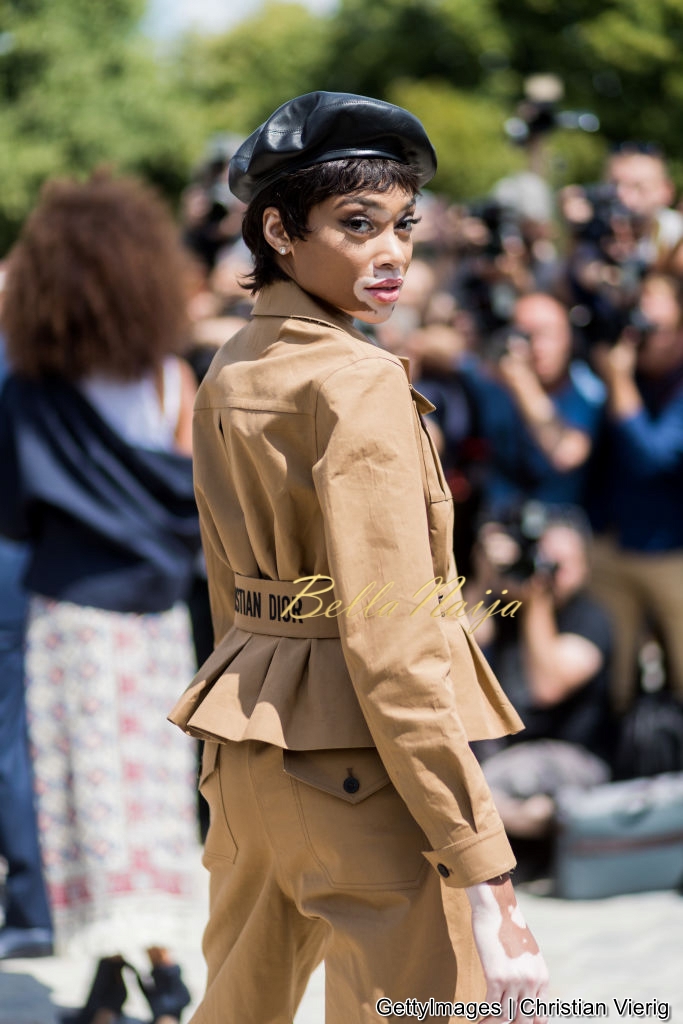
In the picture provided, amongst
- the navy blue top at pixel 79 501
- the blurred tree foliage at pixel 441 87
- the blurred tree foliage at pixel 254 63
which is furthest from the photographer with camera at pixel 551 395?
the blurred tree foliage at pixel 254 63

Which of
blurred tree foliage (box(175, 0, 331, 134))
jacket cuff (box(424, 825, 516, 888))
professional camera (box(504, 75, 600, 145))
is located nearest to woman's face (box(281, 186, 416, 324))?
jacket cuff (box(424, 825, 516, 888))

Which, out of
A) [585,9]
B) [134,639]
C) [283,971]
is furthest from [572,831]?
[585,9]

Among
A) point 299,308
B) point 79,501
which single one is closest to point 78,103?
point 79,501

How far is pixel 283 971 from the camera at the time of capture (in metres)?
2.04

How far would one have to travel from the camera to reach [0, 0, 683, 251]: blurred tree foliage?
25734mm

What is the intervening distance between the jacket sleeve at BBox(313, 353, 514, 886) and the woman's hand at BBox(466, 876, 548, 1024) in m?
0.04

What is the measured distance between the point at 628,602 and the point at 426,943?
11.7 ft

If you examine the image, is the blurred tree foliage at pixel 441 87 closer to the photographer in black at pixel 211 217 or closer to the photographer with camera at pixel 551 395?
the photographer in black at pixel 211 217

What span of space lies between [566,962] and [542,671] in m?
1.12

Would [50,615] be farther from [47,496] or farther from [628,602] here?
[628,602]

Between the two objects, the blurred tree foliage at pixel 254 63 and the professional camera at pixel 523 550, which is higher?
the professional camera at pixel 523 550

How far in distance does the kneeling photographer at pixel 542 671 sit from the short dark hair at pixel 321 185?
278 centimetres

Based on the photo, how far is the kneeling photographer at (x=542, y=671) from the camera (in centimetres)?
449

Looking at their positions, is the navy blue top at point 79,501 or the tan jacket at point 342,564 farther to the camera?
the navy blue top at point 79,501
